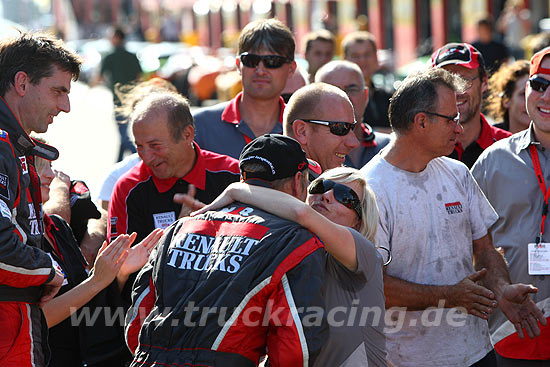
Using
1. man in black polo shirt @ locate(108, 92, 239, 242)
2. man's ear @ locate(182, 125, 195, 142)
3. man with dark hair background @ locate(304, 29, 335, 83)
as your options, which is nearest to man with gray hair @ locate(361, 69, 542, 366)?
man in black polo shirt @ locate(108, 92, 239, 242)

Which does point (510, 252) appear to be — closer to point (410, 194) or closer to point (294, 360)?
point (410, 194)

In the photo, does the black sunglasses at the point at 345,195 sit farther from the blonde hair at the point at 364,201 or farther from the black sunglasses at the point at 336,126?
the black sunglasses at the point at 336,126

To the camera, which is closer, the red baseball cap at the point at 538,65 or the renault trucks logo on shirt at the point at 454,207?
the renault trucks logo on shirt at the point at 454,207

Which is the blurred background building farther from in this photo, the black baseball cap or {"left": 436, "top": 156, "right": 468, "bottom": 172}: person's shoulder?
the black baseball cap

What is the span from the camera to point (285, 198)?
3.19 m

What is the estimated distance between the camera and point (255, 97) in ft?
19.1

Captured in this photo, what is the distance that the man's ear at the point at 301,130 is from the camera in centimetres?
446

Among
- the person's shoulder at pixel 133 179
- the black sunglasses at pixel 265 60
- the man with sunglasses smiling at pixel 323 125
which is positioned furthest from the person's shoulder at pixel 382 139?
the person's shoulder at pixel 133 179

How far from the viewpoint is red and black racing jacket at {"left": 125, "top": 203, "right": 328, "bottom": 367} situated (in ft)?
9.85

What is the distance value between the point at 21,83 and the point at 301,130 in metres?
1.50

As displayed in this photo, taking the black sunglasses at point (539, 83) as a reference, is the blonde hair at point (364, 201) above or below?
below

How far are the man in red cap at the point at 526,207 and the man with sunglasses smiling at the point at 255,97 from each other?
1.56m

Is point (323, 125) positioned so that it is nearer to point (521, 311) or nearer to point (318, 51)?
point (521, 311)

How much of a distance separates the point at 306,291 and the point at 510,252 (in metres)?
2.20
